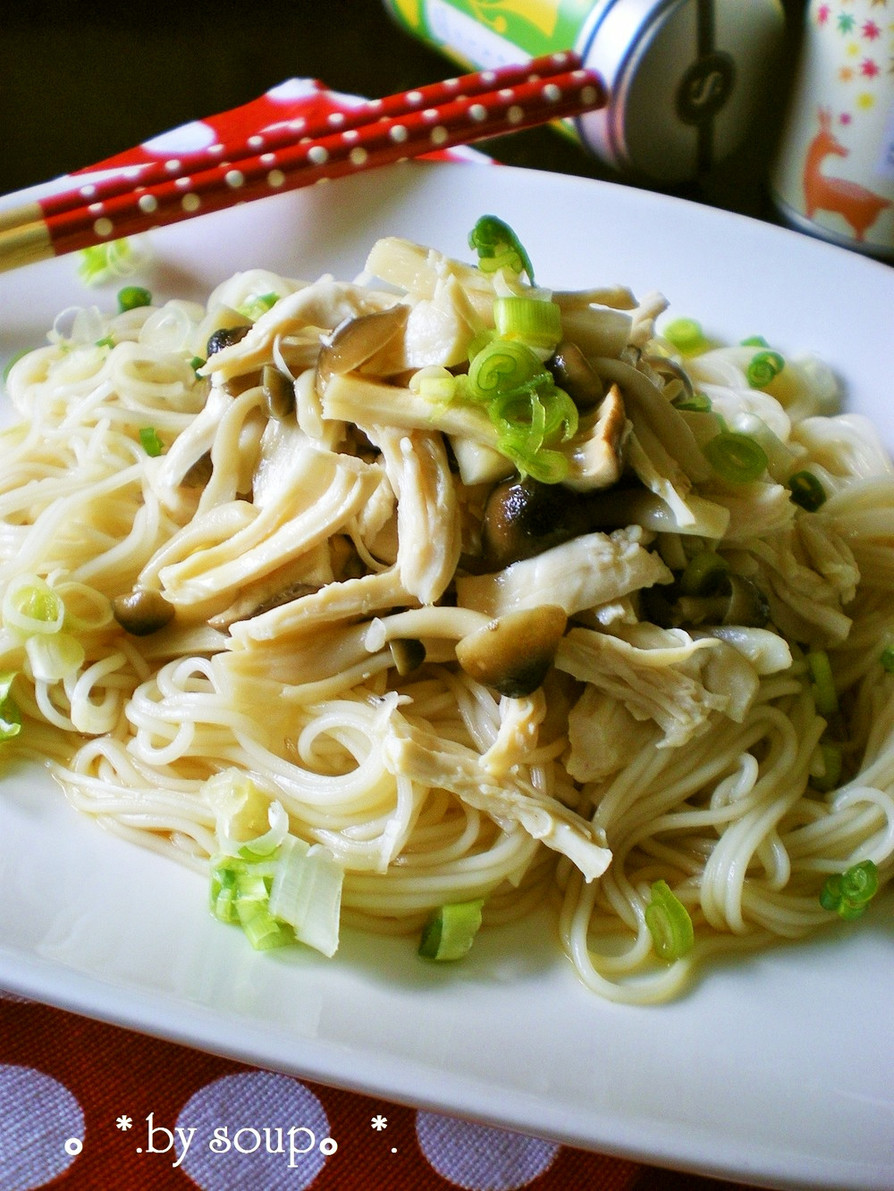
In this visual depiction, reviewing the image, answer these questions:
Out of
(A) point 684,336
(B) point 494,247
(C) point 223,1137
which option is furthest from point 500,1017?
(A) point 684,336

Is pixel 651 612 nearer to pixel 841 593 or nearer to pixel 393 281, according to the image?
pixel 841 593

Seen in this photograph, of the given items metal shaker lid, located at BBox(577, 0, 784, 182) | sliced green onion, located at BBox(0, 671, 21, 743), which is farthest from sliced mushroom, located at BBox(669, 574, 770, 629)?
metal shaker lid, located at BBox(577, 0, 784, 182)

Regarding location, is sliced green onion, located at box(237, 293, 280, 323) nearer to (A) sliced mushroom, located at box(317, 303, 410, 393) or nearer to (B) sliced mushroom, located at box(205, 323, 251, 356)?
(B) sliced mushroom, located at box(205, 323, 251, 356)

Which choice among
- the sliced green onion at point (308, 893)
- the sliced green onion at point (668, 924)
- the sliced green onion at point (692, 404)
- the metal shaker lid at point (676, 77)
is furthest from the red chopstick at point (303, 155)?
the sliced green onion at point (668, 924)

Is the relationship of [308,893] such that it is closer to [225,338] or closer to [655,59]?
Result: [225,338]

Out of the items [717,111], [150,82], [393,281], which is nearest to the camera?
[393,281]

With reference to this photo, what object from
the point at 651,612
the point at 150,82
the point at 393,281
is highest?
the point at 393,281

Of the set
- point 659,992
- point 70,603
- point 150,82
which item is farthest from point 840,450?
point 150,82
